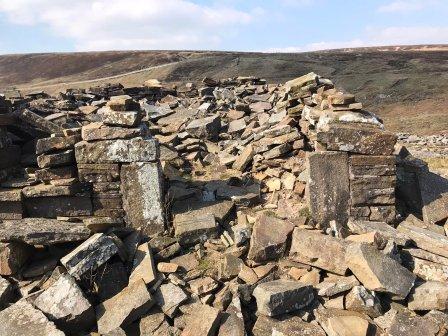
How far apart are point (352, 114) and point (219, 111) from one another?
26.9ft

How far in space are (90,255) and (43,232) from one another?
2.45ft

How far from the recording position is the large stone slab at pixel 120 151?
6.23 meters

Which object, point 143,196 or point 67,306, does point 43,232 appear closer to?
point 67,306

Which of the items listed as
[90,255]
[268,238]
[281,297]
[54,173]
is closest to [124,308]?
[90,255]

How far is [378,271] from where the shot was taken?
4.80m

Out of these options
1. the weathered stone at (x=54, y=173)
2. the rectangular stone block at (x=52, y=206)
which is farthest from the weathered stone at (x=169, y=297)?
the weathered stone at (x=54, y=173)

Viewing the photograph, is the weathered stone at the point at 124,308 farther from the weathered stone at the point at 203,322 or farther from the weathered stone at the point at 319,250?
the weathered stone at the point at 319,250

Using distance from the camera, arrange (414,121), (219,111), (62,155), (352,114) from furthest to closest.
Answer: (414,121)
(219,111)
(352,114)
(62,155)

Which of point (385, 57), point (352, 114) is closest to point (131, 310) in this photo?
point (352, 114)

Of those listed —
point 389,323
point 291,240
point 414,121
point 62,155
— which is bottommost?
point 414,121

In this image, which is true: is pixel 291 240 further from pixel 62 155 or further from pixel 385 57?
pixel 385 57

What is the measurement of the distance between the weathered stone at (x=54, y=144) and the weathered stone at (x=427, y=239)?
16.8ft

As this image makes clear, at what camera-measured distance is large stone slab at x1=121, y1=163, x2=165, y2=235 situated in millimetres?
6281

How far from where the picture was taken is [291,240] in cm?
581
